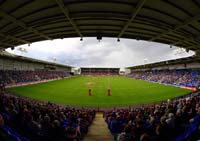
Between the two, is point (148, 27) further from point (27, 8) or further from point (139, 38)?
point (27, 8)

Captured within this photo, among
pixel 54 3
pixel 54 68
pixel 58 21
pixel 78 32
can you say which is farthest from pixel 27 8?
pixel 54 68

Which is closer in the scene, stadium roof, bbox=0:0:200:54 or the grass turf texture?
stadium roof, bbox=0:0:200:54

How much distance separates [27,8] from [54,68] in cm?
9403

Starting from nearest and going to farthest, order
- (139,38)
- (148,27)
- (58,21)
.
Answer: (58,21), (148,27), (139,38)

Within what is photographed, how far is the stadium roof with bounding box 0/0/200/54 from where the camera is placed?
730 cm

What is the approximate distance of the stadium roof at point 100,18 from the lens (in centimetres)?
730

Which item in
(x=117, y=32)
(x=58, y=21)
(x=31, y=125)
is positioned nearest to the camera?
(x=31, y=125)

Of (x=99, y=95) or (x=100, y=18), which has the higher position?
(x=100, y=18)

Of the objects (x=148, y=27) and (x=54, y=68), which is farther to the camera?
(x=54, y=68)

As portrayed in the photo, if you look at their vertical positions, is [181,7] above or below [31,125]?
above

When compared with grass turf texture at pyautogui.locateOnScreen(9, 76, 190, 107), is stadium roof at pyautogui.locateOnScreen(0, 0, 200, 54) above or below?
above

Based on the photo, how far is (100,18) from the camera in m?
9.22

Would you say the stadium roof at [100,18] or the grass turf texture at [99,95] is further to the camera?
the grass turf texture at [99,95]

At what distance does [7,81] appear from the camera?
40.5 meters
